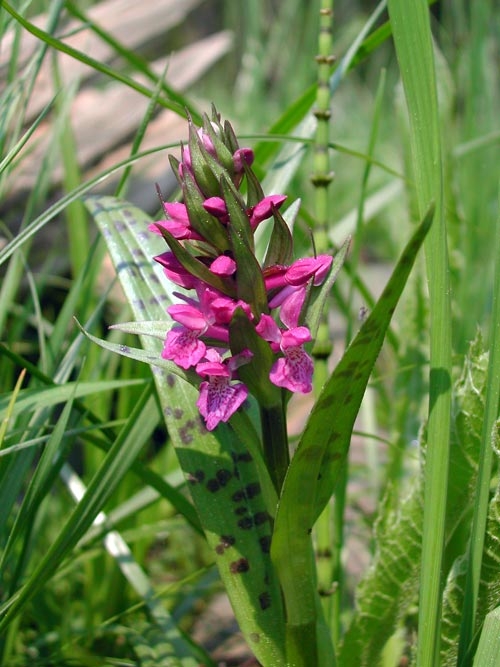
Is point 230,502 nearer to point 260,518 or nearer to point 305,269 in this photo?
point 260,518

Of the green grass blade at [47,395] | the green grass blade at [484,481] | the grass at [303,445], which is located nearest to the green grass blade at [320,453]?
the grass at [303,445]

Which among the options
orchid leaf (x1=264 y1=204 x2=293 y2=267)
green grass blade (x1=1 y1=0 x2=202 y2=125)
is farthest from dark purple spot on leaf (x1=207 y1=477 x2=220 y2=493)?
green grass blade (x1=1 y1=0 x2=202 y2=125)

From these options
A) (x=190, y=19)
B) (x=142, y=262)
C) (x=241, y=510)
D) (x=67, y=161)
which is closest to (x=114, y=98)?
(x=67, y=161)

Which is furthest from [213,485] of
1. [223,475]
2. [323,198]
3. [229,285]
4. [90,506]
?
[323,198]

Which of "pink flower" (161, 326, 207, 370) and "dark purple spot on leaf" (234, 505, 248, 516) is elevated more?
"pink flower" (161, 326, 207, 370)

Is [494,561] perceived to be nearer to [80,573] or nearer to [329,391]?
[329,391]

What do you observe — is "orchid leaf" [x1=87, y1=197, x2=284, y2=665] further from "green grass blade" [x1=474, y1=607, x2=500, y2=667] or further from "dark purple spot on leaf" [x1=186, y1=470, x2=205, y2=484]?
"green grass blade" [x1=474, y1=607, x2=500, y2=667]
